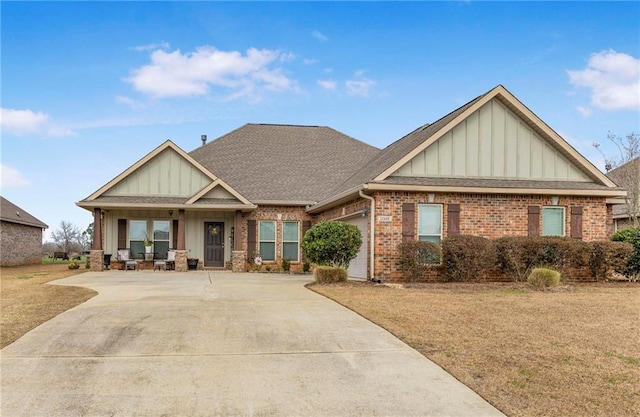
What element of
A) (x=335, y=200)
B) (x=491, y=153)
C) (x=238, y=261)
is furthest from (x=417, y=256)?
(x=238, y=261)

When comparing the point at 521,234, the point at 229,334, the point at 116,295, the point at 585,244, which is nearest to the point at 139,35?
the point at 116,295

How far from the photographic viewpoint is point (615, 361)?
7141 mm

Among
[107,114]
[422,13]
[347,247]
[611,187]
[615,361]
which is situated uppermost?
[422,13]

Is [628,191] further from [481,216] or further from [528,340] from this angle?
[528,340]

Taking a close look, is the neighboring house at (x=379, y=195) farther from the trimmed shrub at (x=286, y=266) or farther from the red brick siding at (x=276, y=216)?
the trimmed shrub at (x=286, y=266)

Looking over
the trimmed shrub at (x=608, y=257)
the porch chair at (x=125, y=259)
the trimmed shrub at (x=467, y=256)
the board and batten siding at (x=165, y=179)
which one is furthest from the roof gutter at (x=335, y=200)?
the porch chair at (x=125, y=259)

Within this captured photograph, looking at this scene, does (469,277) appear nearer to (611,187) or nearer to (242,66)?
(611,187)

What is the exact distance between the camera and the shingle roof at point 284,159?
24.4m

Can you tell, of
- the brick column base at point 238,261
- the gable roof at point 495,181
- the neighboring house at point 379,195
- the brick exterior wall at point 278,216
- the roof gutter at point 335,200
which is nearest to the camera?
the gable roof at point 495,181

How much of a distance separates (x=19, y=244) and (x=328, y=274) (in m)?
25.6

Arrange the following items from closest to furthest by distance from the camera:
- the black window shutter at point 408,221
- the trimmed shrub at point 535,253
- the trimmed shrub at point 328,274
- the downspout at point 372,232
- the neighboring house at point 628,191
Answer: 1. the trimmed shrub at point 328,274
2. the trimmed shrub at point 535,253
3. the downspout at point 372,232
4. the black window shutter at point 408,221
5. the neighboring house at point 628,191

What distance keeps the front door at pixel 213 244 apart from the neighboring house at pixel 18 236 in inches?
528

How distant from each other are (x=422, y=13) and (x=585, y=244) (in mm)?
8263

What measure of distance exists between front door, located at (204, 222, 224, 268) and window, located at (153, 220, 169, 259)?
1.55 meters
